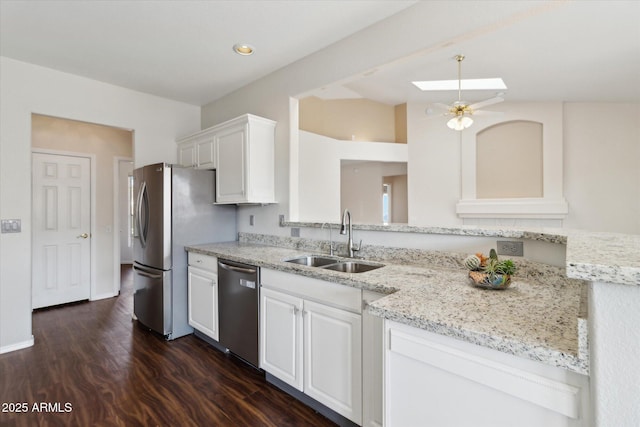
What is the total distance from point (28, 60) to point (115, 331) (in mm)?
2727

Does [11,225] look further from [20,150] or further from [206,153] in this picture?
[206,153]

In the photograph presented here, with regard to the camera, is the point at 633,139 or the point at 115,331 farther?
the point at 633,139

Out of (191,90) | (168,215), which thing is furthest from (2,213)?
(191,90)

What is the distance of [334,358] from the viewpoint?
1.79 meters

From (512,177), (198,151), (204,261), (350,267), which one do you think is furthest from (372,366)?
(512,177)

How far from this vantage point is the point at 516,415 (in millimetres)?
913

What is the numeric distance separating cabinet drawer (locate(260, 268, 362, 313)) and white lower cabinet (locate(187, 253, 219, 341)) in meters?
0.74

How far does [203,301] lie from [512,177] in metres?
4.91

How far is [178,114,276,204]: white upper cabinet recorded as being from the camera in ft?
9.81

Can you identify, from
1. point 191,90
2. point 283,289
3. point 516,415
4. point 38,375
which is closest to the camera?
point 516,415

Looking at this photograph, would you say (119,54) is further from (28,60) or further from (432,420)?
(432,420)

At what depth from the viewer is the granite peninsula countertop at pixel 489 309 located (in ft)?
2.86

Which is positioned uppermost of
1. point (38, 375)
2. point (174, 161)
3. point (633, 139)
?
point (633, 139)

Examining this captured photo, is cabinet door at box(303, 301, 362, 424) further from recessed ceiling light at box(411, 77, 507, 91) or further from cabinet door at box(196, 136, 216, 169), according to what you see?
recessed ceiling light at box(411, 77, 507, 91)
